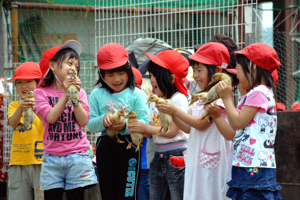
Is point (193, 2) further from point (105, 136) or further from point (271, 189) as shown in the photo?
point (271, 189)

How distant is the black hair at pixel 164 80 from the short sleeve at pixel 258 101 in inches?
40.1

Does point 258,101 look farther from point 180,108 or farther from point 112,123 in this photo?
point 112,123

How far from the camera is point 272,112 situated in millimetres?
3027

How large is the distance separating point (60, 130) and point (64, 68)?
0.57m

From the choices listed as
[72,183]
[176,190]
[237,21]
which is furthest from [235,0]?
[72,183]

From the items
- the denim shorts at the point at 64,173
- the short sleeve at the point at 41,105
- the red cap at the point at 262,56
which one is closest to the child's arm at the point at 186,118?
the red cap at the point at 262,56

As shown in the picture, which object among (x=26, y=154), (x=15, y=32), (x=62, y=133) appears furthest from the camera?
(x=15, y=32)

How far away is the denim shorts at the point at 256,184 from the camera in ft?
9.40

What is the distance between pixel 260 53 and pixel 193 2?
3171mm

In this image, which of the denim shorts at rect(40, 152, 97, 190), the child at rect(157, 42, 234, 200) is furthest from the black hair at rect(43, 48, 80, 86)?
the child at rect(157, 42, 234, 200)

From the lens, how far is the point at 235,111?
3.00 metres

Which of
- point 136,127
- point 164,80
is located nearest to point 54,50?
point 164,80

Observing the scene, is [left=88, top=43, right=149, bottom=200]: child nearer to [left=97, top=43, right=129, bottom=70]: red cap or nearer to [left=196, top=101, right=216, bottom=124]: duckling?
[left=97, top=43, right=129, bottom=70]: red cap

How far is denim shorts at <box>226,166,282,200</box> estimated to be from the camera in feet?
9.40
